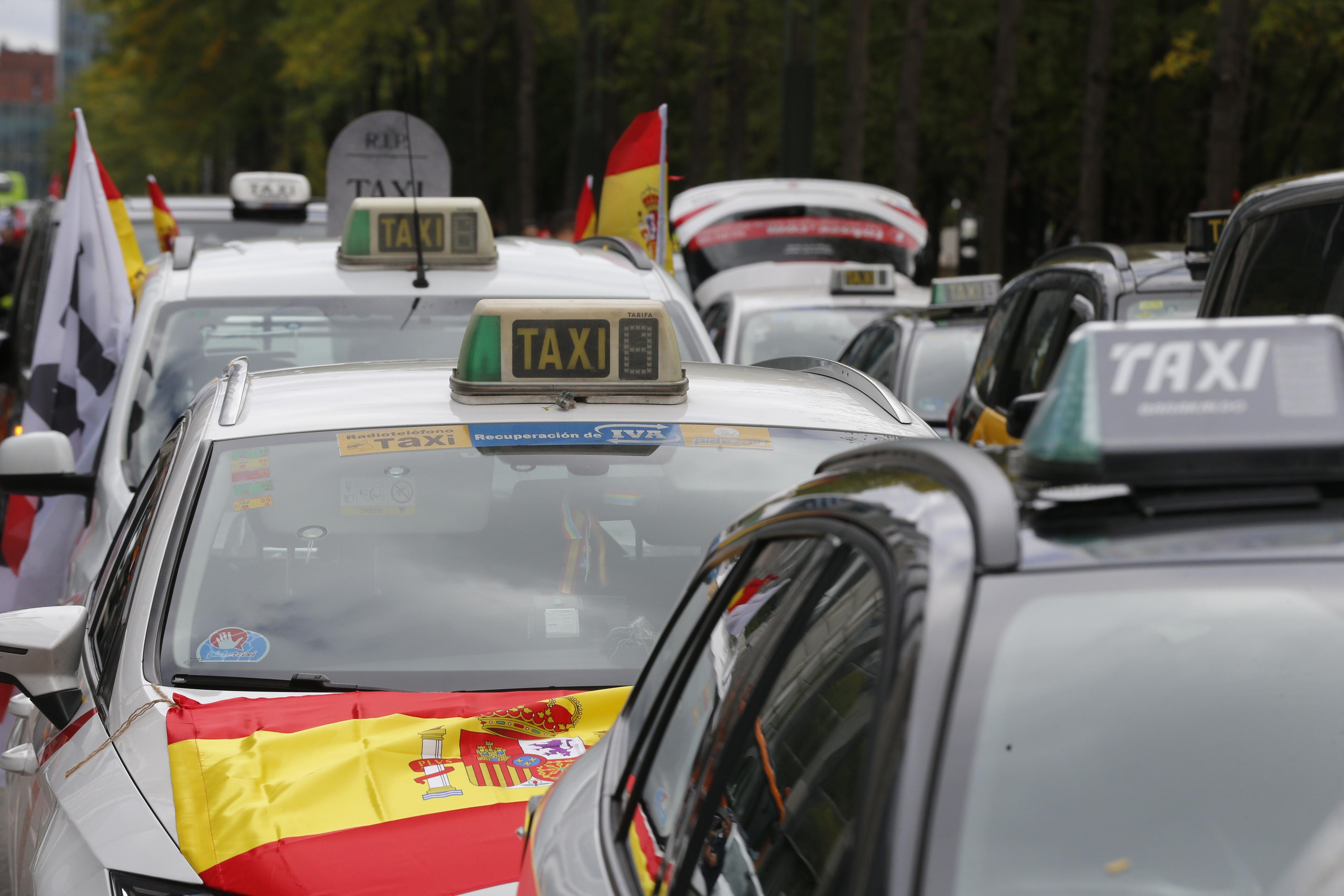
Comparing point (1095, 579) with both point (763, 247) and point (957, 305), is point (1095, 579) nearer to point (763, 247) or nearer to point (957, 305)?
point (957, 305)

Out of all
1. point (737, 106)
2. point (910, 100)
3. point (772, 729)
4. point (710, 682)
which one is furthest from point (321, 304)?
point (737, 106)

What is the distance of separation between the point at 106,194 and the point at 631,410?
550cm

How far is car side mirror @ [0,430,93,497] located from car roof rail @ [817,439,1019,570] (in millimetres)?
3553

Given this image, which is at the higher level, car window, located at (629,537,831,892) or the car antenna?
the car antenna

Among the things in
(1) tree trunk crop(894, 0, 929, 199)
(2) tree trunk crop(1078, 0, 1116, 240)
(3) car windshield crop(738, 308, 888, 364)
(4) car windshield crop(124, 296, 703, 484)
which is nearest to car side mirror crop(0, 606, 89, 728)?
(4) car windshield crop(124, 296, 703, 484)

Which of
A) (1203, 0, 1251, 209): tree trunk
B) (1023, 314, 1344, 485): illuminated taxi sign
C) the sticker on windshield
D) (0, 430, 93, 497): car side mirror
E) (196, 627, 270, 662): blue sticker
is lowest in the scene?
(196, 627, 270, 662): blue sticker

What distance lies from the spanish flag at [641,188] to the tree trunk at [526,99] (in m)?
21.2

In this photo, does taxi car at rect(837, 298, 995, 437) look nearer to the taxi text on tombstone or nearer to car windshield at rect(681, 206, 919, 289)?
the taxi text on tombstone

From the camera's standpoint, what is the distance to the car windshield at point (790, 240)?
18438 millimetres

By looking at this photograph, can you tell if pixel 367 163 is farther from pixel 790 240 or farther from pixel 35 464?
pixel 790 240

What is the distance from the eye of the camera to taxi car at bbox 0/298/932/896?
2.89 m

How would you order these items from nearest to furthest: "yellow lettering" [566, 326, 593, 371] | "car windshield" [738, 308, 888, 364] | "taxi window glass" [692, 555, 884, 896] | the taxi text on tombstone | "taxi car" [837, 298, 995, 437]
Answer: "taxi window glass" [692, 555, 884, 896] → "yellow lettering" [566, 326, 593, 371] → "taxi car" [837, 298, 995, 437] → the taxi text on tombstone → "car windshield" [738, 308, 888, 364]

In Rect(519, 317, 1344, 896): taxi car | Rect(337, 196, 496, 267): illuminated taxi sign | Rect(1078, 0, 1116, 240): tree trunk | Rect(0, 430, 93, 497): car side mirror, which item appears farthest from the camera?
Rect(1078, 0, 1116, 240): tree trunk

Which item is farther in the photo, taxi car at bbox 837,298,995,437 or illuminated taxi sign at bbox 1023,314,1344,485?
taxi car at bbox 837,298,995,437
